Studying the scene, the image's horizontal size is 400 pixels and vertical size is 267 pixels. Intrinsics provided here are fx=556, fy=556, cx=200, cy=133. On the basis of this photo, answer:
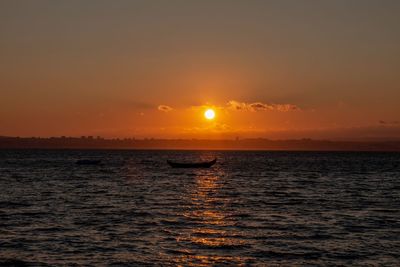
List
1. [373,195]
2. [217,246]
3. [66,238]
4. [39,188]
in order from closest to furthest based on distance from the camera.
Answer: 1. [217,246]
2. [66,238]
3. [373,195]
4. [39,188]

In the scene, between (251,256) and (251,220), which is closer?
(251,256)

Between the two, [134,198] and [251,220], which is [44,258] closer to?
[251,220]

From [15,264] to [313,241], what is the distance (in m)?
17.1

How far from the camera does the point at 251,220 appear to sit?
42938 mm

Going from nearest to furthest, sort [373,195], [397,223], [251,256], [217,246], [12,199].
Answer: [251,256], [217,246], [397,223], [12,199], [373,195]

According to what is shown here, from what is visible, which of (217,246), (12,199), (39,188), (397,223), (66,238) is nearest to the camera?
(217,246)

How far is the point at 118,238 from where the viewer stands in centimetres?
3412

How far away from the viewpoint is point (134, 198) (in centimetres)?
6103

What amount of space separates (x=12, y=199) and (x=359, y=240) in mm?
38563

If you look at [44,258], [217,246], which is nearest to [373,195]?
[217,246]

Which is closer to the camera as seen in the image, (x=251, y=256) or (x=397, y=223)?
(x=251, y=256)

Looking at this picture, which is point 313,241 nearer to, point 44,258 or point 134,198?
point 44,258

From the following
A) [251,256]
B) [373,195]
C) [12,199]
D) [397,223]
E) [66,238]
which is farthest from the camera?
[373,195]

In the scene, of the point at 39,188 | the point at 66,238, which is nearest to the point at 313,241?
the point at 66,238
